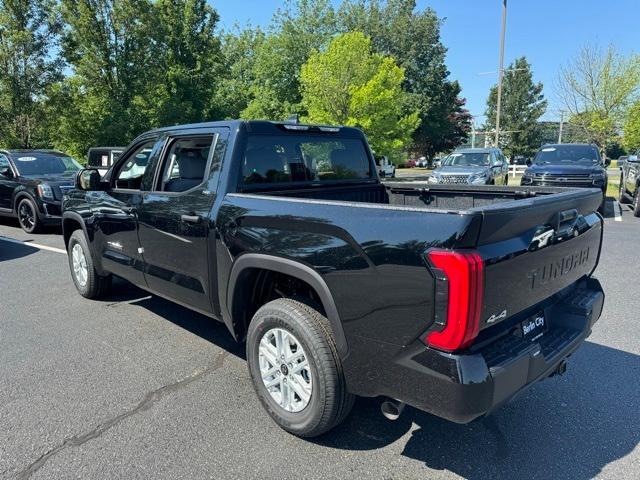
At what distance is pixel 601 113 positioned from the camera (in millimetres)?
21203

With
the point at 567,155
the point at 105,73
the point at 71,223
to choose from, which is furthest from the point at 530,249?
the point at 105,73

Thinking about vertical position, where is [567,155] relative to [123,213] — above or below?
below

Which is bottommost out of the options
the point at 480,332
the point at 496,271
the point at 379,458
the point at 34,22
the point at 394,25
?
the point at 379,458

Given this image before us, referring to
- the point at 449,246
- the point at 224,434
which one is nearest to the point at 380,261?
the point at 449,246

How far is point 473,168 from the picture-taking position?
1479cm

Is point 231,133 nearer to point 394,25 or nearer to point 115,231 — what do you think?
point 115,231

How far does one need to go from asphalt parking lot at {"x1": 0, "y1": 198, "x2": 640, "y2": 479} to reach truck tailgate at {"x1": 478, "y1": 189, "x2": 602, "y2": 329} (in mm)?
778

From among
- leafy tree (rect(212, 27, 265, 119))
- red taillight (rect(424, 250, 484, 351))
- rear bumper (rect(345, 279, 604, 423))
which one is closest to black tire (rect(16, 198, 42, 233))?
rear bumper (rect(345, 279, 604, 423))

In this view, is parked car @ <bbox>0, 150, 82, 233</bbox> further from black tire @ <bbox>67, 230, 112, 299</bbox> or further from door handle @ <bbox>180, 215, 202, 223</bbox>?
door handle @ <bbox>180, 215, 202, 223</bbox>

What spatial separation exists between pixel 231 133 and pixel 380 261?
171 cm

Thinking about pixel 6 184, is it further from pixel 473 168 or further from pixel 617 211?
pixel 617 211

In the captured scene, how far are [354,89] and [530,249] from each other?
71.1 ft

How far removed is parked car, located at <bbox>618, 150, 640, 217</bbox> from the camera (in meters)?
11.9

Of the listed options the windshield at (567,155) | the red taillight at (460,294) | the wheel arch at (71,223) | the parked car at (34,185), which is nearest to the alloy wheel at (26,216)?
the parked car at (34,185)
